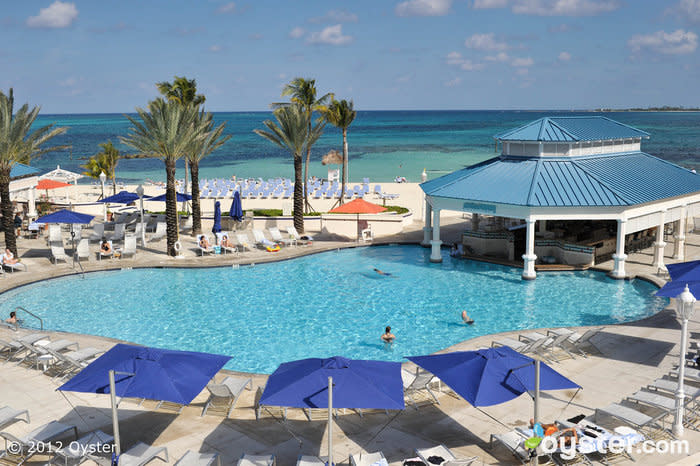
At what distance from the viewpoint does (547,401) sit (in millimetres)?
11672

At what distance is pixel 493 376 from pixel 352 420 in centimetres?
281

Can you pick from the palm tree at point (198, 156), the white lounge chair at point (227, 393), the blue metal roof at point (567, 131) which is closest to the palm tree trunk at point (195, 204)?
the palm tree at point (198, 156)

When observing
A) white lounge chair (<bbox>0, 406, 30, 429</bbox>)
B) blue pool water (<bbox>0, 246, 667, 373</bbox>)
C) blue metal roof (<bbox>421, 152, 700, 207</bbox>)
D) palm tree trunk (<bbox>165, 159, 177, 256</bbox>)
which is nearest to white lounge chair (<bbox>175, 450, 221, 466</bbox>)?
white lounge chair (<bbox>0, 406, 30, 429</bbox>)

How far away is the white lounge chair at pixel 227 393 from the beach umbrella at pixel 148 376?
1149 millimetres

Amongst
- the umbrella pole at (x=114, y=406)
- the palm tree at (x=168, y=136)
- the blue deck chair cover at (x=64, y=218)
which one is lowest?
the umbrella pole at (x=114, y=406)

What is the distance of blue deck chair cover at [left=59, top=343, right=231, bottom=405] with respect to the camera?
371 inches

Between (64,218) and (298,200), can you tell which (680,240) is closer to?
(298,200)

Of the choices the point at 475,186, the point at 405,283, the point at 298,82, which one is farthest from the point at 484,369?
the point at 298,82

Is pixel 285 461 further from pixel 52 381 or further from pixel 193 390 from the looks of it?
pixel 52 381

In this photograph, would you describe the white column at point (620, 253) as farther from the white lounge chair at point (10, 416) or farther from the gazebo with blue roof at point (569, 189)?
the white lounge chair at point (10, 416)

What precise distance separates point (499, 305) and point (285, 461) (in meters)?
11.2

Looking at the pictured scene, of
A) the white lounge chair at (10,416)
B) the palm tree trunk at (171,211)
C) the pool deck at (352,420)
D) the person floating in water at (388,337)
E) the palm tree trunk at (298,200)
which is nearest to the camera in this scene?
the pool deck at (352,420)

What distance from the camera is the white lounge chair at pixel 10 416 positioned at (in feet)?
33.9

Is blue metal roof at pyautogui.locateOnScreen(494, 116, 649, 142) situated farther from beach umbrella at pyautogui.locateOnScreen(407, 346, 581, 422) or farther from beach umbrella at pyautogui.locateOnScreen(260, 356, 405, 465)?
beach umbrella at pyautogui.locateOnScreen(260, 356, 405, 465)
